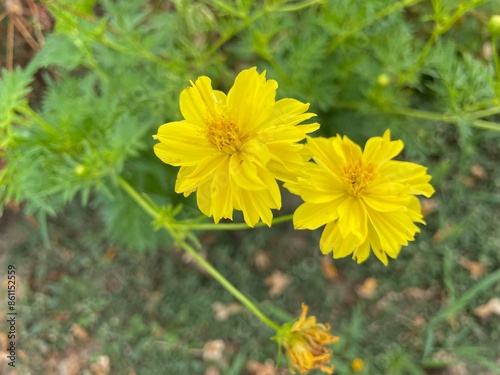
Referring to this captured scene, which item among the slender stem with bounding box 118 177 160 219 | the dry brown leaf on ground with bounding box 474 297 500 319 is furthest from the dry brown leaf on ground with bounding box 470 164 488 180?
the slender stem with bounding box 118 177 160 219

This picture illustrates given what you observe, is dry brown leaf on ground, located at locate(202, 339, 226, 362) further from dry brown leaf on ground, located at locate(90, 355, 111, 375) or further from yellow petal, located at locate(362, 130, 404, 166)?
yellow petal, located at locate(362, 130, 404, 166)

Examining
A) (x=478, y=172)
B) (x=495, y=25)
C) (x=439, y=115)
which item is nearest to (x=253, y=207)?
(x=495, y=25)

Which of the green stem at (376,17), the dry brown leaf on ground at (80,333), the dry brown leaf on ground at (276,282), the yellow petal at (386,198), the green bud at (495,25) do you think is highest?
the green stem at (376,17)

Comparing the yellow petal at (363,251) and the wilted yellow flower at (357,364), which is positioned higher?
the yellow petal at (363,251)

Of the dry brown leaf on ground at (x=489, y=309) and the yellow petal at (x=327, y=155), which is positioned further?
the dry brown leaf on ground at (x=489, y=309)

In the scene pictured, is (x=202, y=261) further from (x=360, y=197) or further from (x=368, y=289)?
(x=368, y=289)

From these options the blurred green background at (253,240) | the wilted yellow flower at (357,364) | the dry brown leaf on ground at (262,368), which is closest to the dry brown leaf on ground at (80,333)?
→ the blurred green background at (253,240)

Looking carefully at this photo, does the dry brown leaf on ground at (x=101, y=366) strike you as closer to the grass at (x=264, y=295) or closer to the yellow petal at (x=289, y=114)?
the grass at (x=264, y=295)
